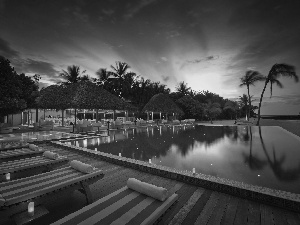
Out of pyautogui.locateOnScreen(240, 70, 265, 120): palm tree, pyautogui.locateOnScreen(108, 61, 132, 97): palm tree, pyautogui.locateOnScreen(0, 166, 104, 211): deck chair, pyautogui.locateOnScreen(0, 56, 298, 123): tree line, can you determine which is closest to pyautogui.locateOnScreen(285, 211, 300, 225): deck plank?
pyautogui.locateOnScreen(0, 166, 104, 211): deck chair

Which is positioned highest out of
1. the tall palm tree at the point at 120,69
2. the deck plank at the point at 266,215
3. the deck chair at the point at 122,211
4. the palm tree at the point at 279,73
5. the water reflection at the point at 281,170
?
the tall palm tree at the point at 120,69

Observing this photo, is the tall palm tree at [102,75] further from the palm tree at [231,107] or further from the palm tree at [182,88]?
the palm tree at [231,107]

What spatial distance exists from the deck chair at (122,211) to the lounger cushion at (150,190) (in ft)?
0.18

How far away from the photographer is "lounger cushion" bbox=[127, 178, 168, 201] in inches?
87.0

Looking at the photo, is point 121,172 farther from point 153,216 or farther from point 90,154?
point 153,216

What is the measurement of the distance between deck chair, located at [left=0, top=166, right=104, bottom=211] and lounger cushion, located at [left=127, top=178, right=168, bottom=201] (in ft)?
3.03

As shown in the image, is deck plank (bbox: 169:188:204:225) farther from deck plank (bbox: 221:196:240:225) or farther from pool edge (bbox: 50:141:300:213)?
deck plank (bbox: 221:196:240:225)

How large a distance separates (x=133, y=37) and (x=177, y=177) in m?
17.4

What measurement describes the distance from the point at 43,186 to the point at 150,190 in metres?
1.74

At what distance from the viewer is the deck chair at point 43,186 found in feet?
7.57

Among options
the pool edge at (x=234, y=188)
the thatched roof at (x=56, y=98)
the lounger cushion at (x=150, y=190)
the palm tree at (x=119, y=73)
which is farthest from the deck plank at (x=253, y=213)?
the palm tree at (x=119, y=73)

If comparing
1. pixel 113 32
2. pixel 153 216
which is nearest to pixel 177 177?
pixel 153 216

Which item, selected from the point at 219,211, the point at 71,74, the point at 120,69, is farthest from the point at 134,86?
the point at 219,211

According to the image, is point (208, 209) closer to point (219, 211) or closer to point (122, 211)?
point (219, 211)
